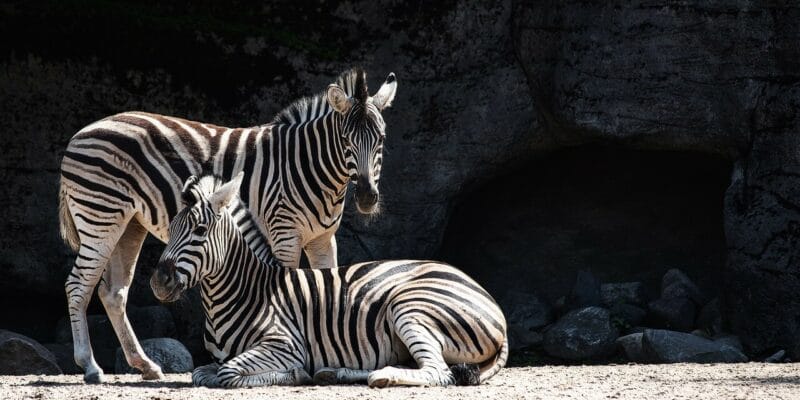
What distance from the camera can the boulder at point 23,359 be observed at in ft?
36.3

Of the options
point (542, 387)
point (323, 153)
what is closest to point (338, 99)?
point (323, 153)

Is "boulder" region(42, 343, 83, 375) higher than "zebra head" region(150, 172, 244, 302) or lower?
lower

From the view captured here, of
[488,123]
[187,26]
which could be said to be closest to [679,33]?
[488,123]

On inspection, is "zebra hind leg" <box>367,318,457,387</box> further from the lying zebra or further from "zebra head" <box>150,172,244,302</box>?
"zebra head" <box>150,172,244,302</box>

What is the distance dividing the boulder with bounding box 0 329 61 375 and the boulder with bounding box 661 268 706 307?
6694 millimetres

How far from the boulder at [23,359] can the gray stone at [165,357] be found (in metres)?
0.61

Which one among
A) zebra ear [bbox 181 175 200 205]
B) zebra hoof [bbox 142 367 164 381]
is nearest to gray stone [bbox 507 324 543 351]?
zebra hoof [bbox 142 367 164 381]

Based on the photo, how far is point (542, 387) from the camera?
804 cm

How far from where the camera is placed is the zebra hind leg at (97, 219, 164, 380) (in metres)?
9.38

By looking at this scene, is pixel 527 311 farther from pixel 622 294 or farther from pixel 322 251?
pixel 322 251

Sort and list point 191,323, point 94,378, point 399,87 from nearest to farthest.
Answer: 1. point 94,378
2. point 191,323
3. point 399,87

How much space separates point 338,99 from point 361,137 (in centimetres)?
41

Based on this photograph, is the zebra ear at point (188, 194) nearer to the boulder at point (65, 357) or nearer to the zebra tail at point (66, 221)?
the zebra tail at point (66, 221)

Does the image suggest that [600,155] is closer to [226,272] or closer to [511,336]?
[511,336]
